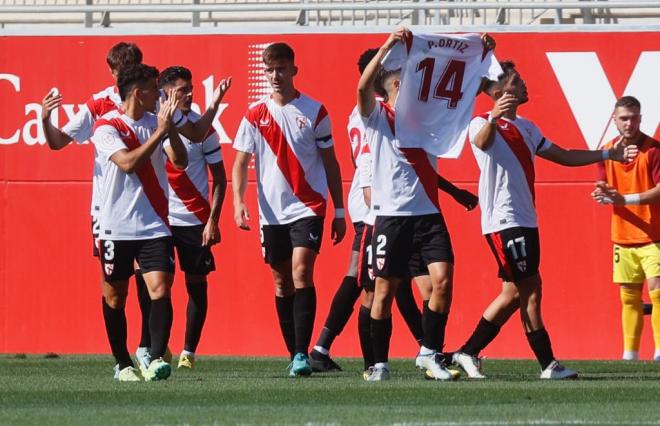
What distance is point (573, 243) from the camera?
13812mm

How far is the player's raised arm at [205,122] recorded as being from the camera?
31.5ft

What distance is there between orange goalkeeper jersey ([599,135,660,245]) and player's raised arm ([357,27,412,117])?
150 inches

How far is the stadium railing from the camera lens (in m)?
13.9

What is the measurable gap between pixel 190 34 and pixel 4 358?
352cm

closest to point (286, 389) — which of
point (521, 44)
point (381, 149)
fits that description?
point (381, 149)

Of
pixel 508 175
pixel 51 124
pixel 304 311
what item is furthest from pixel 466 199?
pixel 51 124

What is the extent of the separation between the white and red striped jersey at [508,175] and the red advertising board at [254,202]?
3.95 m

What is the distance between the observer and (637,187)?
12625 millimetres

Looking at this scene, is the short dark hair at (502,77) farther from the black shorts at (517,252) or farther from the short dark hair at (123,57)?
the short dark hair at (123,57)

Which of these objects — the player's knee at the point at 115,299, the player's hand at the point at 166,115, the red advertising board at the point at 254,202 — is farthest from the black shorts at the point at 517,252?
the red advertising board at the point at 254,202

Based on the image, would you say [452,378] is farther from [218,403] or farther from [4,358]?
[4,358]

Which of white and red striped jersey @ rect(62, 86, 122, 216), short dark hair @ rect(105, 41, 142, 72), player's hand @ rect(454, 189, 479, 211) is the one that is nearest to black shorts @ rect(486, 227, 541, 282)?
player's hand @ rect(454, 189, 479, 211)

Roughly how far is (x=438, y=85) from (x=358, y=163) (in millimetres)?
1321

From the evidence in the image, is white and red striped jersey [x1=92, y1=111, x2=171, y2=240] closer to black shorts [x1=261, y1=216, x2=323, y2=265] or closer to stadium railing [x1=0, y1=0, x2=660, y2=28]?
black shorts [x1=261, y1=216, x2=323, y2=265]
